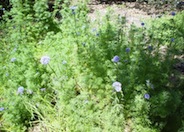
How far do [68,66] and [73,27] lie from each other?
2.16ft

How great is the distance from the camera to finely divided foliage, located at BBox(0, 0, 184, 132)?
280 centimetres

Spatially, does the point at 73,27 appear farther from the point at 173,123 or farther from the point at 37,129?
the point at 173,123

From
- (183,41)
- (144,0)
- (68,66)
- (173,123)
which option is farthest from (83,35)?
(144,0)

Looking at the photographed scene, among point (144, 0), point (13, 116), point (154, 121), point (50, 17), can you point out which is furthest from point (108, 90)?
point (144, 0)

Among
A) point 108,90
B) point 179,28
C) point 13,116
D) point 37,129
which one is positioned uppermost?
point 179,28

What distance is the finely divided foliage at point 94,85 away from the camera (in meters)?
2.80

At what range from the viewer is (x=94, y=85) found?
3186mm

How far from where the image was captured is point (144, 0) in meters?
6.46

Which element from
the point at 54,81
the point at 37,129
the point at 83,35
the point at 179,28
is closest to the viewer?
the point at 54,81

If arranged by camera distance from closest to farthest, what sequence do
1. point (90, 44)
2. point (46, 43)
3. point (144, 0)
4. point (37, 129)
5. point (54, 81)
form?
point (54, 81) < point (37, 129) < point (90, 44) < point (46, 43) < point (144, 0)

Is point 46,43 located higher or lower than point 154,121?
higher

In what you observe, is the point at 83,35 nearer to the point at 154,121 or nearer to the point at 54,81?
the point at 54,81

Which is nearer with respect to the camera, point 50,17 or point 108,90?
point 108,90

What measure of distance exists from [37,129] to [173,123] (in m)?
1.54
